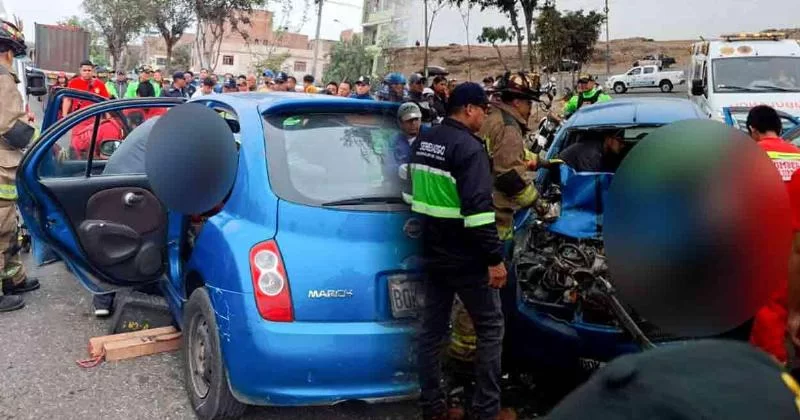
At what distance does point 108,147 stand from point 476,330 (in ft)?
10.8

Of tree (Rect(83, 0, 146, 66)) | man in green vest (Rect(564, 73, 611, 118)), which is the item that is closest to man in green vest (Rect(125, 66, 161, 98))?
man in green vest (Rect(564, 73, 611, 118))

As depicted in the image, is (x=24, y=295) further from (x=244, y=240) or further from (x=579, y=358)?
(x=579, y=358)

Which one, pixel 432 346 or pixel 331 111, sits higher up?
pixel 331 111

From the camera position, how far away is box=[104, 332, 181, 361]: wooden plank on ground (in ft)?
14.0

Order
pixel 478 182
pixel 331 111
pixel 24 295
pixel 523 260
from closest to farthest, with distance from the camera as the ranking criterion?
pixel 478 182 < pixel 331 111 < pixel 523 260 < pixel 24 295

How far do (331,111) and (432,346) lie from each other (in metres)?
1.31

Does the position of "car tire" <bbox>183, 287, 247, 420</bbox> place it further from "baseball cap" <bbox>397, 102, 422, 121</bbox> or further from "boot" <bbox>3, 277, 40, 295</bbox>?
"boot" <bbox>3, 277, 40, 295</bbox>

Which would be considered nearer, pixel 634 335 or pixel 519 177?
pixel 634 335

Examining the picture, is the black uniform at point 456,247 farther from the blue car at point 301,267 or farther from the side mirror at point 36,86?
the side mirror at point 36,86

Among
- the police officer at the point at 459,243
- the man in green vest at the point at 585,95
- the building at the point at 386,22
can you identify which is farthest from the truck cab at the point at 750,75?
the building at the point at 386,22

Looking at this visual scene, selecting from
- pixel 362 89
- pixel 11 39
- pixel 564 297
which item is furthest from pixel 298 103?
pixel 362 89

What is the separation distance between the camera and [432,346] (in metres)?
3.43

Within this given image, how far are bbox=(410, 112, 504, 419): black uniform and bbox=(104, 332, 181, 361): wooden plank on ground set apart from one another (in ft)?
6.03

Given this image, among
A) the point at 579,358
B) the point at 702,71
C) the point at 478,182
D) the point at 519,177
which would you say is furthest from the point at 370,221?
the point at 702,71
